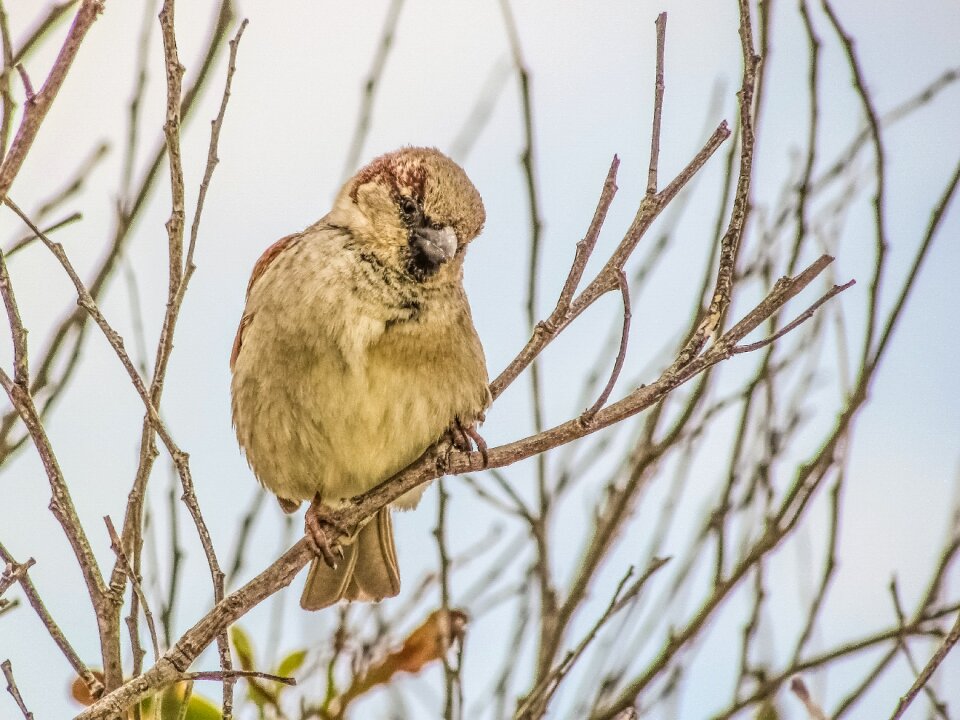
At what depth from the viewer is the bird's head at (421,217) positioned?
355cm

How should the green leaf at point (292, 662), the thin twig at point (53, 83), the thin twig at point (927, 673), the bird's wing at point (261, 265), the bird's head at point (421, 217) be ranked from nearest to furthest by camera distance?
the thin twig at point (53, 83), the thin twig at point (927, 673), the green leaf at point (292, 662), the bird's head at point (421, 217), the bird's wing at point (261, 265)

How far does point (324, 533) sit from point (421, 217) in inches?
40.0

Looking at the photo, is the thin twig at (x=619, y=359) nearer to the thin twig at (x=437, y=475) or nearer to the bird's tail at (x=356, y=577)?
the thin twig at (x=437, y=475)

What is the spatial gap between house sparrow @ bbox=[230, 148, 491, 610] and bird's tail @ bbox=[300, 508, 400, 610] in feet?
0.93

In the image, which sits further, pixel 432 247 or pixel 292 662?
pixel 432 247

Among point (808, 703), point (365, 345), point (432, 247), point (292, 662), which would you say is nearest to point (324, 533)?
point (292, 662)

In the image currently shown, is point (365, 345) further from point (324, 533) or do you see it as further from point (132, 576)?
point (132, 576)

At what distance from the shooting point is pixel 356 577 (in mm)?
3916

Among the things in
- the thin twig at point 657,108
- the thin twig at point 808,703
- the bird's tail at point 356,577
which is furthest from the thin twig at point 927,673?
the bird's tail at point 356,577

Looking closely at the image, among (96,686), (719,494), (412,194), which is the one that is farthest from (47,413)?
(719,494)

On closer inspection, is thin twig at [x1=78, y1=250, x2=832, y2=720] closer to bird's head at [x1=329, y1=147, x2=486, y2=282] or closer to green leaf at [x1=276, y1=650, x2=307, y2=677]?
green leaf at [x1=276, y1=650, x2=307, y2=677]

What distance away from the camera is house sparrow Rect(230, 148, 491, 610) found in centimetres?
343

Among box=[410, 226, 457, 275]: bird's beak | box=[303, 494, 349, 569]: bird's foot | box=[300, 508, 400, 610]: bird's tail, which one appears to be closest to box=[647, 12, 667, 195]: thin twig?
box=[410, 226, 457, 275]: bird's beak

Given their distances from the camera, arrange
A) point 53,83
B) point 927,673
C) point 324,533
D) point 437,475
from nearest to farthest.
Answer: point 53,83 → point 927,673 → point 437,475 → point 324,533
